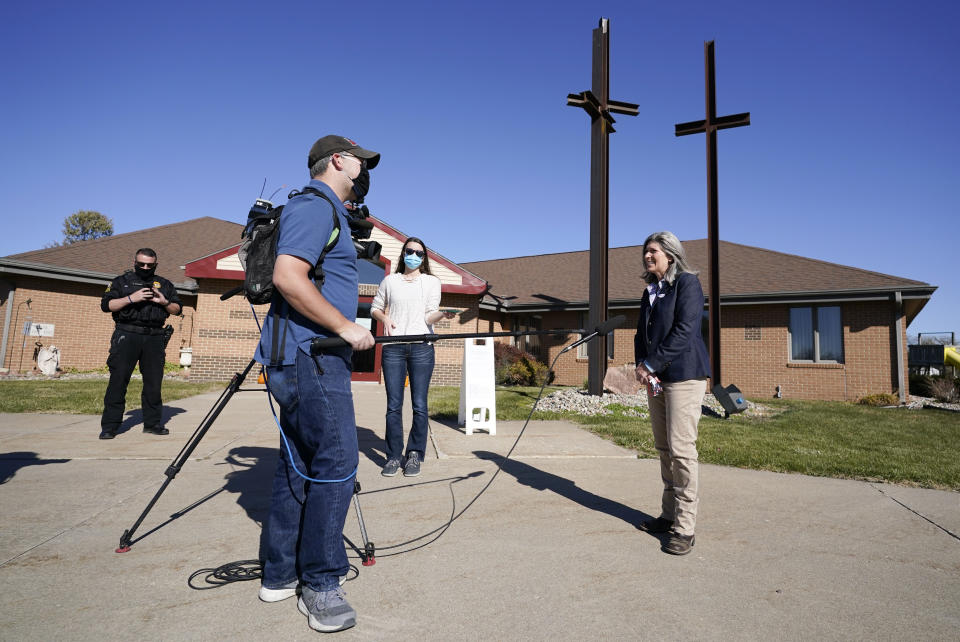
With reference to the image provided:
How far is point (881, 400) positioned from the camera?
14008 millimetres

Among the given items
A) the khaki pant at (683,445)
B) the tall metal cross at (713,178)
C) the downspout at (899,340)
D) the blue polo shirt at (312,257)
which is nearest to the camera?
the blue polo shirt at (312,257)

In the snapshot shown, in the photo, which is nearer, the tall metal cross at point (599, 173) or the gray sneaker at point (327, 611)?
the gray sneaker at point (327, 611)

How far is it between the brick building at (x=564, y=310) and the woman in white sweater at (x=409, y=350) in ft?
33.8

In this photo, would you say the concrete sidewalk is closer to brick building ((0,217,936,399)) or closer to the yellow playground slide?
brick building ((0,217,936,399))

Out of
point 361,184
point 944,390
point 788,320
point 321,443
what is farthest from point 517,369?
point 321,443

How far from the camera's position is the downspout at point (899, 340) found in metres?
14.2

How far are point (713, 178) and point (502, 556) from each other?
10851 mm

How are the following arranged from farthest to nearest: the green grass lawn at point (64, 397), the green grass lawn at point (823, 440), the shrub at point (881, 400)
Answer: the shrub at point (881, 400) < the green grass lawn at point (64, 397) < the green grass lawn at point (823, 440)

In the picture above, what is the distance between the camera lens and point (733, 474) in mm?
4953

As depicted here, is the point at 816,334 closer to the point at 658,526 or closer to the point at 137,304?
the point at 658,526

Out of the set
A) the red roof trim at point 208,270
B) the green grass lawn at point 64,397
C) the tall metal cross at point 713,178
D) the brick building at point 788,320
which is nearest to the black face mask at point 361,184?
the green grass lawn at point 64,397

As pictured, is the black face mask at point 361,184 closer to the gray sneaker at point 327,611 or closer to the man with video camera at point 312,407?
the man with video camera at point 312,407

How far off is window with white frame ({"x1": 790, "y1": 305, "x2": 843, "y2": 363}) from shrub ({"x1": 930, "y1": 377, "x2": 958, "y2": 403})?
7.41 ft

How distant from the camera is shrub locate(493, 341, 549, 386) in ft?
53.0
